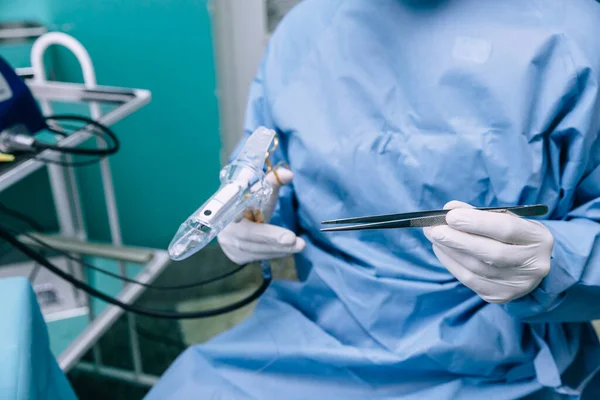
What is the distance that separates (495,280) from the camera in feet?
2.07

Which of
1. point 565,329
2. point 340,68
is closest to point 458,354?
point 565,329

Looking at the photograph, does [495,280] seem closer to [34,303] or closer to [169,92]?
[34,303]

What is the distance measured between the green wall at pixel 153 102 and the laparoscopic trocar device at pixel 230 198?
37.9 inches

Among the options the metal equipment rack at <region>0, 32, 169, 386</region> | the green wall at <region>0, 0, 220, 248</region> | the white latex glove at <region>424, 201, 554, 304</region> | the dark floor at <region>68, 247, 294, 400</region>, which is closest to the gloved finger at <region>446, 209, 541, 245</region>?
the white latex glove at <region>424, 201, 554, 304</region>

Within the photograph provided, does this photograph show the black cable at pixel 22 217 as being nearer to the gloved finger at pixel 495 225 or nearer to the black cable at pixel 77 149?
the black cable at pixel 77 149

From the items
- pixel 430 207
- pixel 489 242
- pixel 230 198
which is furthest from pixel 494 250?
pixel 230 198

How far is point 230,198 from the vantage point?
61cm

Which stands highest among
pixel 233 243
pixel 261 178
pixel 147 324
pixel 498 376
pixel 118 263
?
pixel 261 178

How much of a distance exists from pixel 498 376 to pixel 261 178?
44cm

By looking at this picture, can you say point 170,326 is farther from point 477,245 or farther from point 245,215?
point 477,245

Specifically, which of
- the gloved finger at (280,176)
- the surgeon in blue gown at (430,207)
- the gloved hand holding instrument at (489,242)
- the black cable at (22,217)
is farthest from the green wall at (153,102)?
the gloved hand holding instrument at (489,242)

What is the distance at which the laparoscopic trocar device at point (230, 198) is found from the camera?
1.95 feet

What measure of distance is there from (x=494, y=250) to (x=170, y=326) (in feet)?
4.29

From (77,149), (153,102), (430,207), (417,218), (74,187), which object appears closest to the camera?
(417,218)
